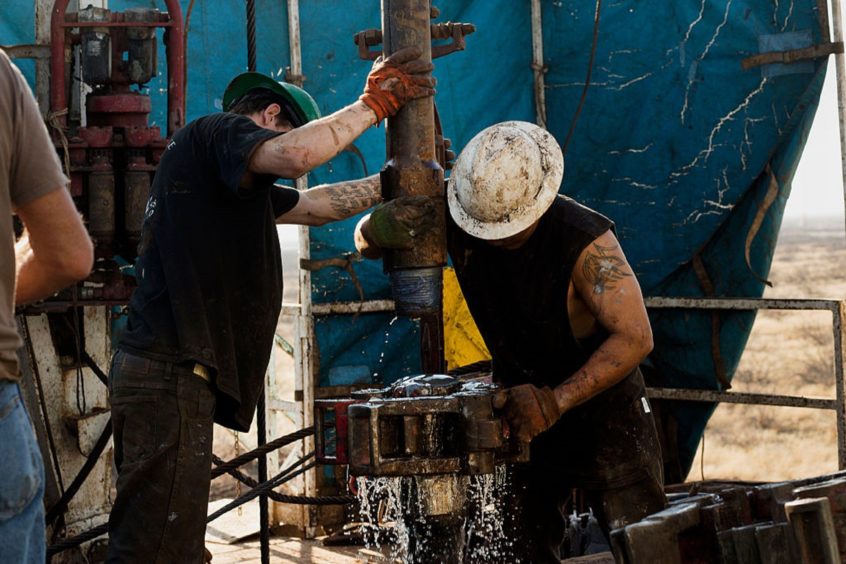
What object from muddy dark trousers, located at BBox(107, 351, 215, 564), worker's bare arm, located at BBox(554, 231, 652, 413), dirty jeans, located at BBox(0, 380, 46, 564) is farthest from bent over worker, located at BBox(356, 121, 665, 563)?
dirty jeans, located at BBox(0, 380, 46, 564)

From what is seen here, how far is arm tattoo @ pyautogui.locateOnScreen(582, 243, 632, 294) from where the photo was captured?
3.67m

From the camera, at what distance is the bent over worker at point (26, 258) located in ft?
8.03

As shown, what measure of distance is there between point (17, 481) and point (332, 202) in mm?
2192

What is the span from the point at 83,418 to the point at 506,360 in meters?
2.37

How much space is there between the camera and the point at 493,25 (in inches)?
266

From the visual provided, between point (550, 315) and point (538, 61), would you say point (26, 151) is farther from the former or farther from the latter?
point (538, 61)

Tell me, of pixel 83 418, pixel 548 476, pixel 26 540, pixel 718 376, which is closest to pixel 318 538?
pixel 83 418

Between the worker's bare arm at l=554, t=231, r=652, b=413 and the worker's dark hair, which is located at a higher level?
the worker's dark hair

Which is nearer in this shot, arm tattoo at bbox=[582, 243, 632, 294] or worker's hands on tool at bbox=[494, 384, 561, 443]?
worker's hands on tool at bbox=[494, 384, 561, 443]

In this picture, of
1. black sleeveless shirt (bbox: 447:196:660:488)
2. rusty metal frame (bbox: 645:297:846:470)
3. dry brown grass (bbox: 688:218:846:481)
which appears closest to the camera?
black sleeveless shirt (bbox: 447:196:660:488)

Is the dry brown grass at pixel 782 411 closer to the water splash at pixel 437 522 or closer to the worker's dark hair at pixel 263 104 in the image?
the water splash at pixel 437 522

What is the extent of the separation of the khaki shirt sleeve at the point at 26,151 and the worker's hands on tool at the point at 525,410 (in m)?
1.47

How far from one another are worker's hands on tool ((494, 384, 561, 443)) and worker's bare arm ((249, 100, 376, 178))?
0.90 meters

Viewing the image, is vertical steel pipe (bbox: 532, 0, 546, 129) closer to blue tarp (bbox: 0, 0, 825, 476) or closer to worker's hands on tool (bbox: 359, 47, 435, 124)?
blue tarp (bbox: 0, 0, 825, 476)
